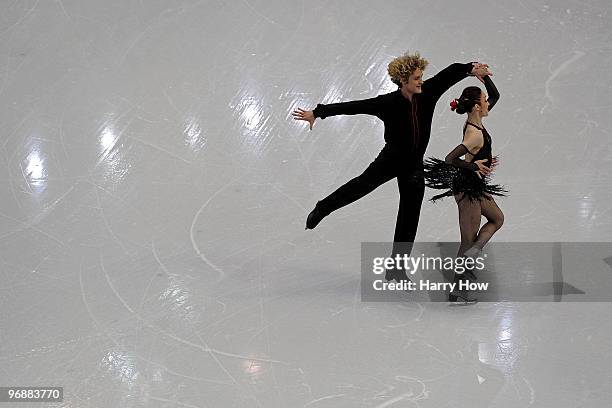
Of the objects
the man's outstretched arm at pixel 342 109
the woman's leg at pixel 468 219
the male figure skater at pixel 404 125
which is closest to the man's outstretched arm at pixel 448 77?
the male figure skater at pixel 404 125

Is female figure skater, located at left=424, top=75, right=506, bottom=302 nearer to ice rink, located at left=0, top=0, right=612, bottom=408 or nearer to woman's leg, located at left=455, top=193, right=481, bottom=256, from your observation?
woman's leg, located at left=455, top=193, right=481, bottom=256

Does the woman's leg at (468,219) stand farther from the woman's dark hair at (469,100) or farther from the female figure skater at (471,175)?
the woman's dark hair at (469,100)

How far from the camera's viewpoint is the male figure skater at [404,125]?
18.4ft

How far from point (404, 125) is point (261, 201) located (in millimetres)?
1562

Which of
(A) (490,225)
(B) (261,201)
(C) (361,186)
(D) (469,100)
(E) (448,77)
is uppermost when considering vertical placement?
(E) (448,77)

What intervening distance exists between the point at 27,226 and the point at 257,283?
1.65 m

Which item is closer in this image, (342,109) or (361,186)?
(342,109)

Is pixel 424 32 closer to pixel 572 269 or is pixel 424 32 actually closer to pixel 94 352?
pixel 572 269

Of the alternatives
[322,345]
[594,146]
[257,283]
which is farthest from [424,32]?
[322,345]

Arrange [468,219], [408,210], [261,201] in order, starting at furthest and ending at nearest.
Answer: [261,201] < [408,210] < [468,219]

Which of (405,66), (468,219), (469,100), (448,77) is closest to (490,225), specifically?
(468,219)

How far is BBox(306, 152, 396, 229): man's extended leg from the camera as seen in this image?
5.79m

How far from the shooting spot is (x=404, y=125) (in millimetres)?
5680

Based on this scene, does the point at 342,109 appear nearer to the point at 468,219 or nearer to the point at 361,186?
the point at 361,186
